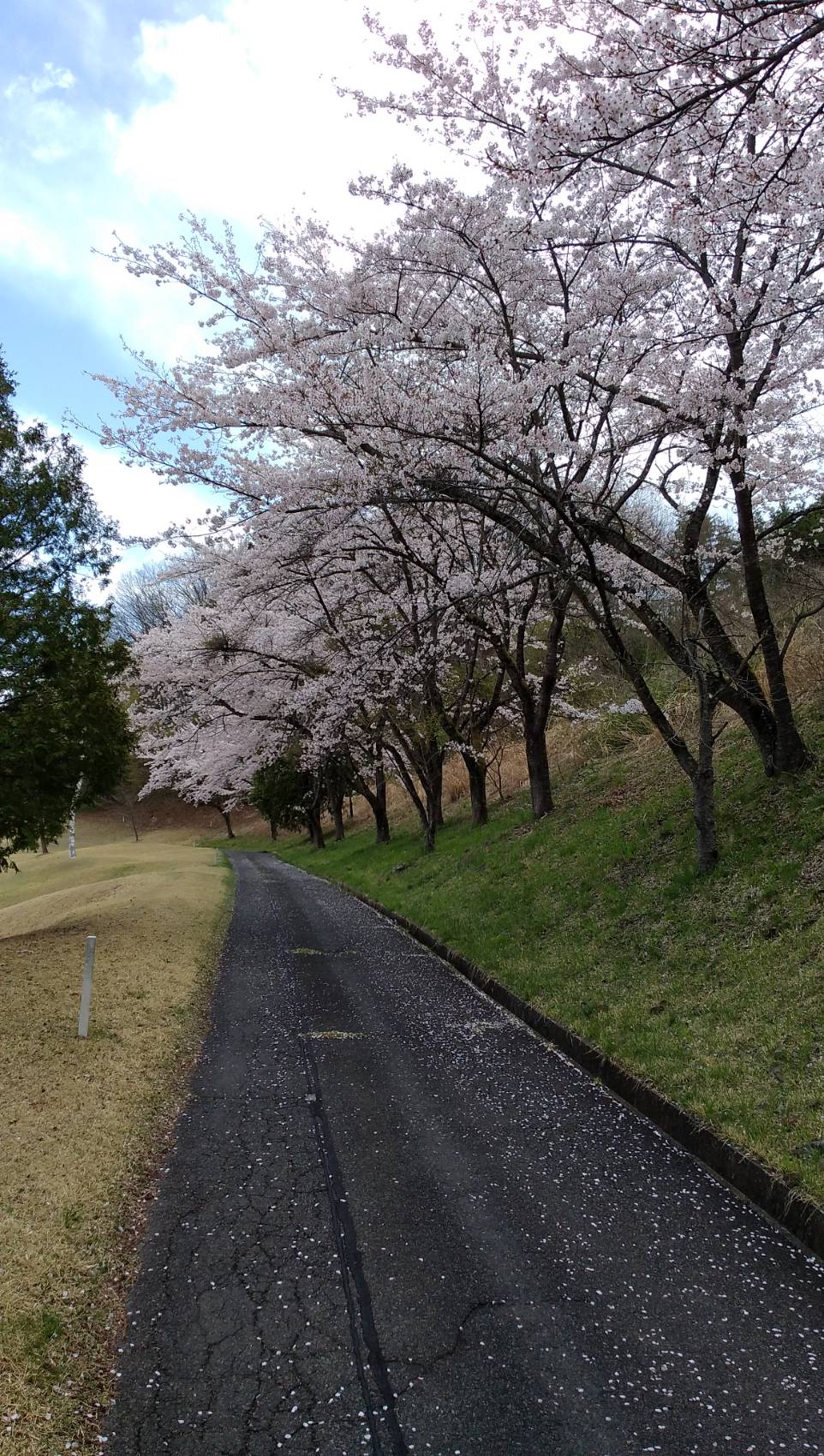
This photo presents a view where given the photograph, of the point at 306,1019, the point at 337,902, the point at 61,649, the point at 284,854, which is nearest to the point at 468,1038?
the point at 306,1019

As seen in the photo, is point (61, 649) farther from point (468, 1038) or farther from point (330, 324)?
point (468, 1038)

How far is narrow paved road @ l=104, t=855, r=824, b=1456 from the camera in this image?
2646 mm

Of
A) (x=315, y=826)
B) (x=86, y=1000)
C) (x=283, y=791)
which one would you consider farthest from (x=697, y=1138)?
(x=283, y=791)

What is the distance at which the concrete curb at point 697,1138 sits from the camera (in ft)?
12.2

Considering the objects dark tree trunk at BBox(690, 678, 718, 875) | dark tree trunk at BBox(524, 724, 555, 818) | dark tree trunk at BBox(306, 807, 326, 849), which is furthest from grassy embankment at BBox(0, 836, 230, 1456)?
dark tree trunk at BBox(306, 807, 326, 849)

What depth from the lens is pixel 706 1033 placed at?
17.9ft

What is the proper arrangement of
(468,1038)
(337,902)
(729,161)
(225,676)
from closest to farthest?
1. (729,161)
2. (468,1038)
3. (225,676)
4. (337,902)

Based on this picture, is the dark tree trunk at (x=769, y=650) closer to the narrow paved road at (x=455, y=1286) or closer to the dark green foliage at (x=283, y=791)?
the narrow paved road at (x=455, y=1286)

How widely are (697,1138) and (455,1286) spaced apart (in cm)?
193

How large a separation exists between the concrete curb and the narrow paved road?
0.10 meters

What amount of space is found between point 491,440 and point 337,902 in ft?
37.3

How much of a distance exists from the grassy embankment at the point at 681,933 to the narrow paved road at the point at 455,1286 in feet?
1.56

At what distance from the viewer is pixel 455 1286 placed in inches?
132

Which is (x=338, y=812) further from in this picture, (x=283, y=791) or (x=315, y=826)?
(x=283, y=791)
